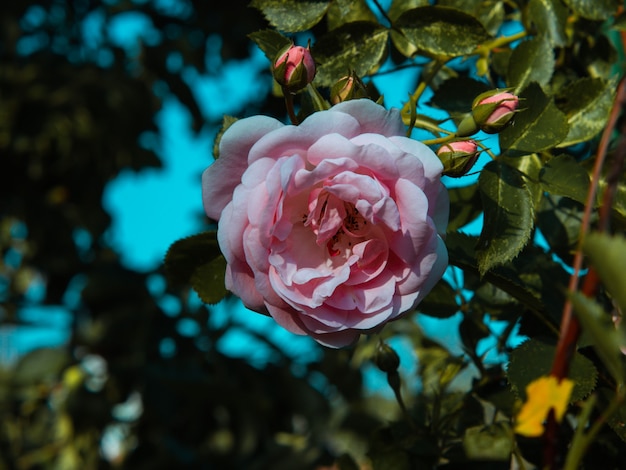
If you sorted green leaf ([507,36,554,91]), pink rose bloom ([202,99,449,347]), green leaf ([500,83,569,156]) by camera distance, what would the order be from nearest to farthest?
pink rose bloom ([202,99,449,347]), green leaf ([500,83,569,156]), green leaf ([507,36,554,91])

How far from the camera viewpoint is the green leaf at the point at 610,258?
0.27 meters

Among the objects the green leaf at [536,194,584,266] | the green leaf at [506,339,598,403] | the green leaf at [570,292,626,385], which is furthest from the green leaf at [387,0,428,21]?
the green leaf at [570,292,626,385]

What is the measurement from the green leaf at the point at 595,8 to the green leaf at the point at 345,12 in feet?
0.60

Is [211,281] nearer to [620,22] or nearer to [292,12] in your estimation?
[292,12]

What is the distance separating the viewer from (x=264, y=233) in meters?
0.46

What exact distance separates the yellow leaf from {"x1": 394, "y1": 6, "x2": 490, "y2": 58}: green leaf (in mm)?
391

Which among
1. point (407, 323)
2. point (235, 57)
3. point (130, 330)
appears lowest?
point (130, 330)

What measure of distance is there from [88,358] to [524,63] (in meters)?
1.77

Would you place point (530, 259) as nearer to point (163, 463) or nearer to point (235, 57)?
point (163, 463)

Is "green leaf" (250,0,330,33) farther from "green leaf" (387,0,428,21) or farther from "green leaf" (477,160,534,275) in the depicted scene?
"green leaf" (477,160,534,275)

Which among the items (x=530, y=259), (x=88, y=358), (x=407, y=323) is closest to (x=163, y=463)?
(x=88, y=358)

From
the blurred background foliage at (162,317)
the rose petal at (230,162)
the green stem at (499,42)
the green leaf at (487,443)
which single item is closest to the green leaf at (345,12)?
the blurred background foliage at (162,317)

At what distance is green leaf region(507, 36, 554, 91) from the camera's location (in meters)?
0.67

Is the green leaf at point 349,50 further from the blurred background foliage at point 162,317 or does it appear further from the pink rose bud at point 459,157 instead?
the pink rose bud at point 459,157
